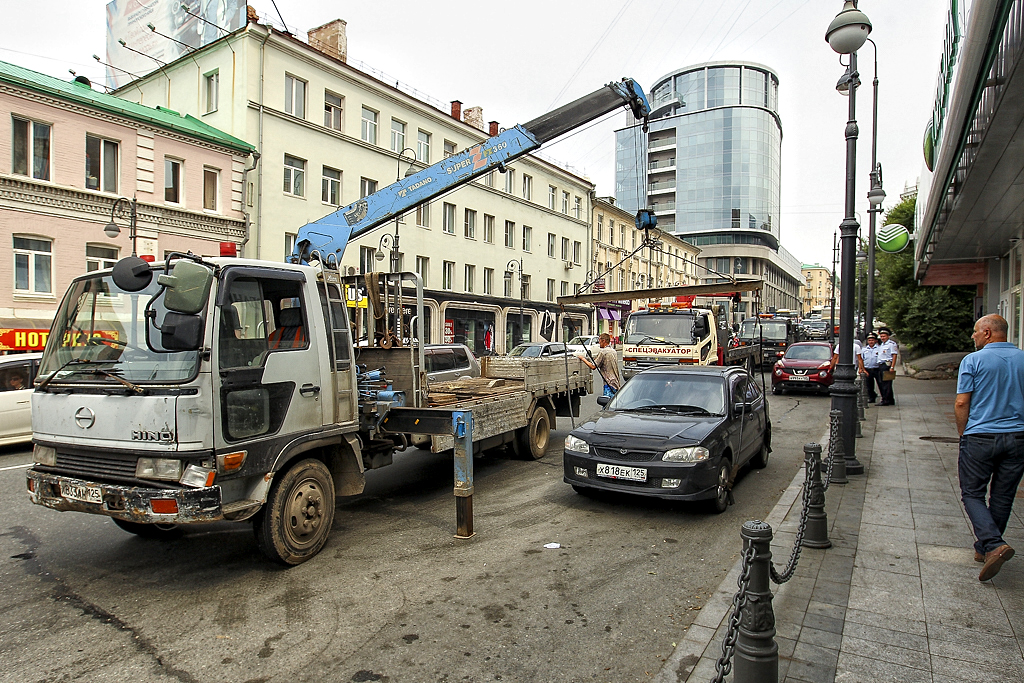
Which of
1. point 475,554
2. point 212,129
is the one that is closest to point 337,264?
point 475,554

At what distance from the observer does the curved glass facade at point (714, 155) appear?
87188 millimetres

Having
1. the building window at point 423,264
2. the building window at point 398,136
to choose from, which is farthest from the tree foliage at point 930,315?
the building window at point 398,136

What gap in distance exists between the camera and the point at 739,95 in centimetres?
8931

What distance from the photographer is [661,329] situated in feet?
56.6

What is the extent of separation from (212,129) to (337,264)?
2068 cm

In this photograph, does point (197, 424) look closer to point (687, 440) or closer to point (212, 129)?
point (687, 440)

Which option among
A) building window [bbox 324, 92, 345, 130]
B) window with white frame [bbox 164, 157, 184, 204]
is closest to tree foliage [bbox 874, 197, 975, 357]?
building window [bbox 324, 92, 345, 130]

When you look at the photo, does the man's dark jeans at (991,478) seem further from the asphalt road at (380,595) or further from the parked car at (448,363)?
the parked car at (448,363)

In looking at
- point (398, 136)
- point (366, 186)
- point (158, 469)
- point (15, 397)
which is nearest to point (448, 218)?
point (398, 136)

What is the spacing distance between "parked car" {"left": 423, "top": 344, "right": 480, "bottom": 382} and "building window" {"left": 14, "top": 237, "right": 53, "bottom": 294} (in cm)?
1410

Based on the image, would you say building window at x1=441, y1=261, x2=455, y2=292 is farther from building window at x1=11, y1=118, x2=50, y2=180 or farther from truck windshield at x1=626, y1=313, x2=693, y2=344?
building window at x1=11, y1=118, x2=50, y2=180

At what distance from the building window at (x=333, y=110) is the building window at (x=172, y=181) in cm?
703

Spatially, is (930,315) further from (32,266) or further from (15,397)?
(32,266)

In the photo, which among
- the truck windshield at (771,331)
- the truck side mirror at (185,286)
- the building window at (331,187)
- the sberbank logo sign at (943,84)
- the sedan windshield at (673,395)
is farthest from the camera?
the truck windshield at (771,331)
